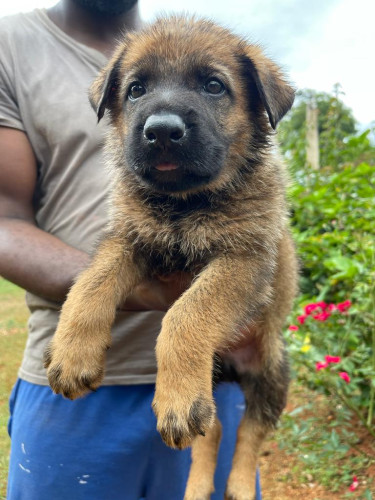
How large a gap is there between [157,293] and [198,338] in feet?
1.31

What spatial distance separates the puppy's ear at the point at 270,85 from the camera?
215 centimetres

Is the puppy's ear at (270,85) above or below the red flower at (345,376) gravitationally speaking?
above

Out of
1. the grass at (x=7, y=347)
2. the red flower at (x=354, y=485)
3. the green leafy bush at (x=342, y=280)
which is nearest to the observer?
the green leafy bush at (x=342, y=280)

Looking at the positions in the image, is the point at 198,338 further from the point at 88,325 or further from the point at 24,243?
the point at 24,243

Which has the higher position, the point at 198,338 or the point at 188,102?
the point at 188,102

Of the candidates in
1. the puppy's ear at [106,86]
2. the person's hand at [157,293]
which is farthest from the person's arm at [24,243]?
the puppy's ear at [106,86]

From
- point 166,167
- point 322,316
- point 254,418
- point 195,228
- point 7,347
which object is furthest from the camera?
point 7,347

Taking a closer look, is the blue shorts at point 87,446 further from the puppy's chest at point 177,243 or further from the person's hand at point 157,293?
the puppy's chest at point 177,243

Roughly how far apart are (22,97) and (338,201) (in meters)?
2.83

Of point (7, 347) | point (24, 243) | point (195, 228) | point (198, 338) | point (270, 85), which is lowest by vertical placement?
point (7, 347)

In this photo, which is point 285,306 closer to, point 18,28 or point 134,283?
point 134,283

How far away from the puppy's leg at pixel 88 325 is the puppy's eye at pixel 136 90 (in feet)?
2.05

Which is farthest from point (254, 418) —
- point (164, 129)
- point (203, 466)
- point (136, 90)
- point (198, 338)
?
point (136, 90)

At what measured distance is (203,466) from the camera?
7.95 ft
